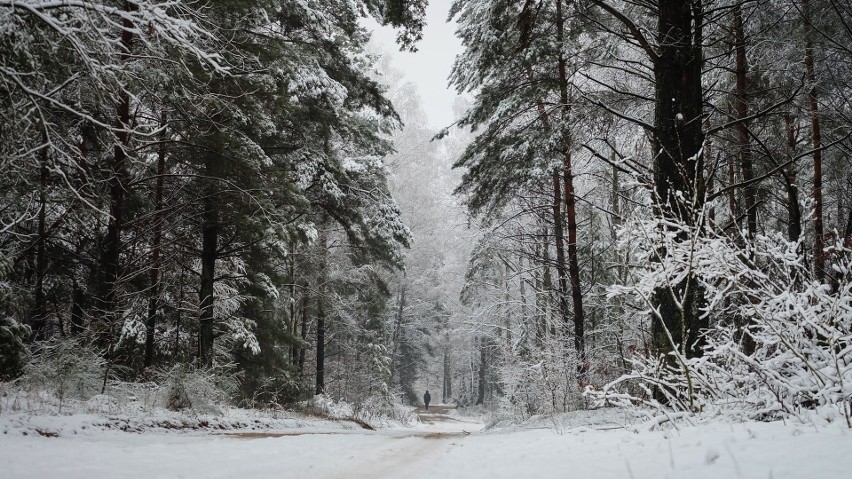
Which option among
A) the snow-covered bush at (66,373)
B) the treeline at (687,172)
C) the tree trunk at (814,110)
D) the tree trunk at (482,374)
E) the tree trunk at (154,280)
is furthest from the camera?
the tree trunk at (482,374)

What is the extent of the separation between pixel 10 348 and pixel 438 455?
518 cm

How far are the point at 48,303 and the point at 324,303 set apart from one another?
8.87 m

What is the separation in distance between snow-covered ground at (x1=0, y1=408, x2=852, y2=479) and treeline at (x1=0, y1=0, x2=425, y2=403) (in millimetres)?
2198

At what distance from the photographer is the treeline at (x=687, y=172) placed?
319cm

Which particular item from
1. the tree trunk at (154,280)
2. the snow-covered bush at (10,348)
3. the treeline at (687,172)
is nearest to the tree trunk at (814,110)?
the treeline at (687,172)

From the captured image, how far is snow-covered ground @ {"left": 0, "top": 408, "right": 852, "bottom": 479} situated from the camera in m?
1.99

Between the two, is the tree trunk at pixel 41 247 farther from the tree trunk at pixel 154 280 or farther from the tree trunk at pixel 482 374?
the tree trunk at pixel 482 374

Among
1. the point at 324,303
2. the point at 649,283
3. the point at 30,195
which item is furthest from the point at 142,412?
the point at 324,303

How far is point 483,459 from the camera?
3703mm

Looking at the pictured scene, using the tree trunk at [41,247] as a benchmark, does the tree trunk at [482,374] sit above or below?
below

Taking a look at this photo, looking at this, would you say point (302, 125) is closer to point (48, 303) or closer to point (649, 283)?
point (48, 303)

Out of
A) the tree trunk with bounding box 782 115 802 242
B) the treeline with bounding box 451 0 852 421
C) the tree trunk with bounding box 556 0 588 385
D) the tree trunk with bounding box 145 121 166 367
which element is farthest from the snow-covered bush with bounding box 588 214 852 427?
the tree trunk with bounding box 145 121 166 367

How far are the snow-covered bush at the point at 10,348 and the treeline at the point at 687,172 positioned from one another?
6.56m

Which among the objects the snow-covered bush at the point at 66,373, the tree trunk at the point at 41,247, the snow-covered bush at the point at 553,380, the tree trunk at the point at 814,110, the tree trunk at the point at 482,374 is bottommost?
the tree trunk at the point at 482,374
